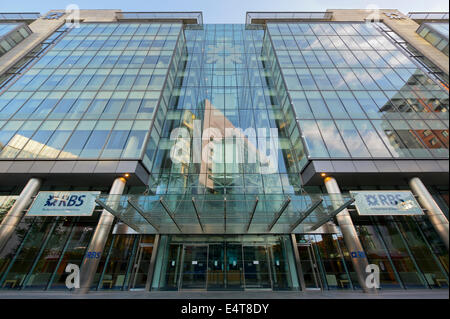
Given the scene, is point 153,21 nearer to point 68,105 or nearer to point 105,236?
point 68,105

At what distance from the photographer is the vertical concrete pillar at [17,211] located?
11.1 meters

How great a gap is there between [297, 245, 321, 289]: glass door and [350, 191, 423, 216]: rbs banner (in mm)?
4225

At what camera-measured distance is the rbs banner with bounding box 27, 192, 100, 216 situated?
11.5 m

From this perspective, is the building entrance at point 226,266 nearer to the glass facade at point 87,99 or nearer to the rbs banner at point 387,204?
the rbs banner at point 387,204

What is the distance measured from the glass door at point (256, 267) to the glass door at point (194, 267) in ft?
9.21

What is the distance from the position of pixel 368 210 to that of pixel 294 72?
47.7 feet

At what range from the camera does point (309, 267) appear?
40.0ft

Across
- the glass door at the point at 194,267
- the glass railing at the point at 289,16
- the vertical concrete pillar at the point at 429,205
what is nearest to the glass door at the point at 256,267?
the glass door at the point at 194,267

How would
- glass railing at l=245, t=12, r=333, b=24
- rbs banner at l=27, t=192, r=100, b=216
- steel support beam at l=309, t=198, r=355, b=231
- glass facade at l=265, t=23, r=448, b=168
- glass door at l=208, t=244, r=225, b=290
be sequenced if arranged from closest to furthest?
1. steel support beam at l=309, t=198, r=355, b=231
2. rbs banner at l=27, t=192, r=100, b=216
3. glass door at l=208, t=244, r=225, b=290
4. glass facade at l=265, t=23, r=448, b=168
5. glass railing at l=245, t=12, r=333, b=24

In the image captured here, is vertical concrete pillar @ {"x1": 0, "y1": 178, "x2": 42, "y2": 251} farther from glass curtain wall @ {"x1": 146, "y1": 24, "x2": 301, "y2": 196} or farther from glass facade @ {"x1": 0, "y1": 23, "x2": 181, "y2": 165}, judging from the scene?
glass curtain wall @ {"x1": 146, "y1": 24, "x2": 301, "y2": 196}

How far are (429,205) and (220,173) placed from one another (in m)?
13.2

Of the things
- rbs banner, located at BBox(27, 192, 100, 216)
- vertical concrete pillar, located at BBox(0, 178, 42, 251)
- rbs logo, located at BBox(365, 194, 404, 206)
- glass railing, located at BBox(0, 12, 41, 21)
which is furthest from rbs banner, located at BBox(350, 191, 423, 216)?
glass railing, located at BBox(0, 12, 41, 21)

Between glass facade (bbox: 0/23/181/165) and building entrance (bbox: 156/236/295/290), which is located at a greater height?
glass facade (bbox: 0/23/181/165)

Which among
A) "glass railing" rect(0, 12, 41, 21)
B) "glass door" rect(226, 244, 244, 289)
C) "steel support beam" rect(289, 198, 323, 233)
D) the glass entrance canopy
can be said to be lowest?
"glass door" rect(226, 244, 244, 289)
